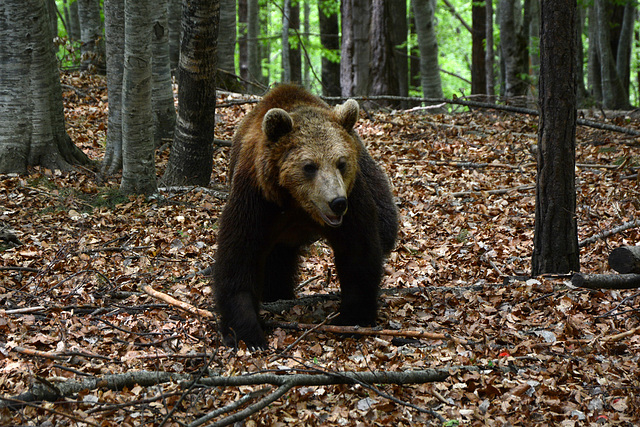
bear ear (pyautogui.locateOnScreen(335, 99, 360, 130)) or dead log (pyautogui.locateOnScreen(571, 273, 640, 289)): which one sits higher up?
bear ear (pyautogui.locateOnScreen(335, 99, 360, 130))

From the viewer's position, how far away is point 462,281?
7.25 meters

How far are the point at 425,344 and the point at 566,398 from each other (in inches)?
50.2

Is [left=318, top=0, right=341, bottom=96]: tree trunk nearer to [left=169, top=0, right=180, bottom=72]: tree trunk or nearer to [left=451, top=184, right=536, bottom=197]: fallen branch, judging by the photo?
[left=169, top=0, right=180, bottom=72]: tree trunk

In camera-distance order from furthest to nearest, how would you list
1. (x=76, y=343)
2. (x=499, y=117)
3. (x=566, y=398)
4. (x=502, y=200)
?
1. (x=499, y=117)
2. (x=502, y=200)
3. (x=76, y=343)
4. (x=566, y=398)

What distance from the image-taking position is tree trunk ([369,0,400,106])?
1522cm

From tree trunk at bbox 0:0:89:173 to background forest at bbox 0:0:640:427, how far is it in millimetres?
22

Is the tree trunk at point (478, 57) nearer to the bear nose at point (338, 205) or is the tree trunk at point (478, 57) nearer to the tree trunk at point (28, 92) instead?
the tree trunk at point (28, 92)

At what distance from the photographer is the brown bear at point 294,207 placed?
5.16m

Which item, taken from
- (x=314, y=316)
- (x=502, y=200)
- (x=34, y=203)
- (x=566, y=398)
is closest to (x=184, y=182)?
(x=34, y=203)

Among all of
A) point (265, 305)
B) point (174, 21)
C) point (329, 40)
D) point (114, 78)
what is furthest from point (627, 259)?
point (329, 40)

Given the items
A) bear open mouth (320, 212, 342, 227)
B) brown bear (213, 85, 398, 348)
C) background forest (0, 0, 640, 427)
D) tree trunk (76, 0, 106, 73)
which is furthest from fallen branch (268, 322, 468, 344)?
tree trunk (76, 0, 106, 73)

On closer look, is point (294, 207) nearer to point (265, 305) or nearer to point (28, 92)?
point (265, 305)

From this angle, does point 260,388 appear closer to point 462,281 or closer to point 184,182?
point 462,281

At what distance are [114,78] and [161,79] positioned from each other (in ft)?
3.32
